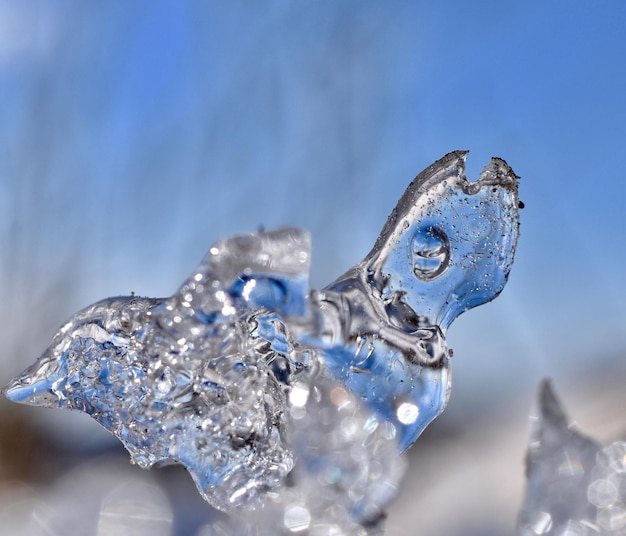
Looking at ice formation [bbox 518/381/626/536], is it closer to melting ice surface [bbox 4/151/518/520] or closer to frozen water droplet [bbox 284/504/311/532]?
melting ice surface [bbox 4/151/518/520]

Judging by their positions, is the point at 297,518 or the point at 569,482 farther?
the point at 569,482

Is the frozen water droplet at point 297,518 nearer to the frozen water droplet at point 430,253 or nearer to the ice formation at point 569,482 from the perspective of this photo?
the frozen water droplet at point 430,253

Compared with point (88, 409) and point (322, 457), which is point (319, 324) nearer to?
point (322, 457)

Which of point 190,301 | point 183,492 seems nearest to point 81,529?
point 183,492

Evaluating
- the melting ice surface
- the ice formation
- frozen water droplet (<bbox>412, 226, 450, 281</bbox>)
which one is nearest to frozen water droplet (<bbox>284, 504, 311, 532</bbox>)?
the melting ice surface

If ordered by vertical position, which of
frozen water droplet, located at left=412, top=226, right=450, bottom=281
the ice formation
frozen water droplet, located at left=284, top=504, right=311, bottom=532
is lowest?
frozen water droplet, located at left=284, top=504, right=311, bottom=532

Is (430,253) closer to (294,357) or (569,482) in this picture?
(294,357)

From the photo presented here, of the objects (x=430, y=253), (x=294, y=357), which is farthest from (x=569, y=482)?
(x=294, y=357)

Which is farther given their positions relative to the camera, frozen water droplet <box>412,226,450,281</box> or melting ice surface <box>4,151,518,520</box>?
frozen water droplet <box>412,226,450,281</box>
